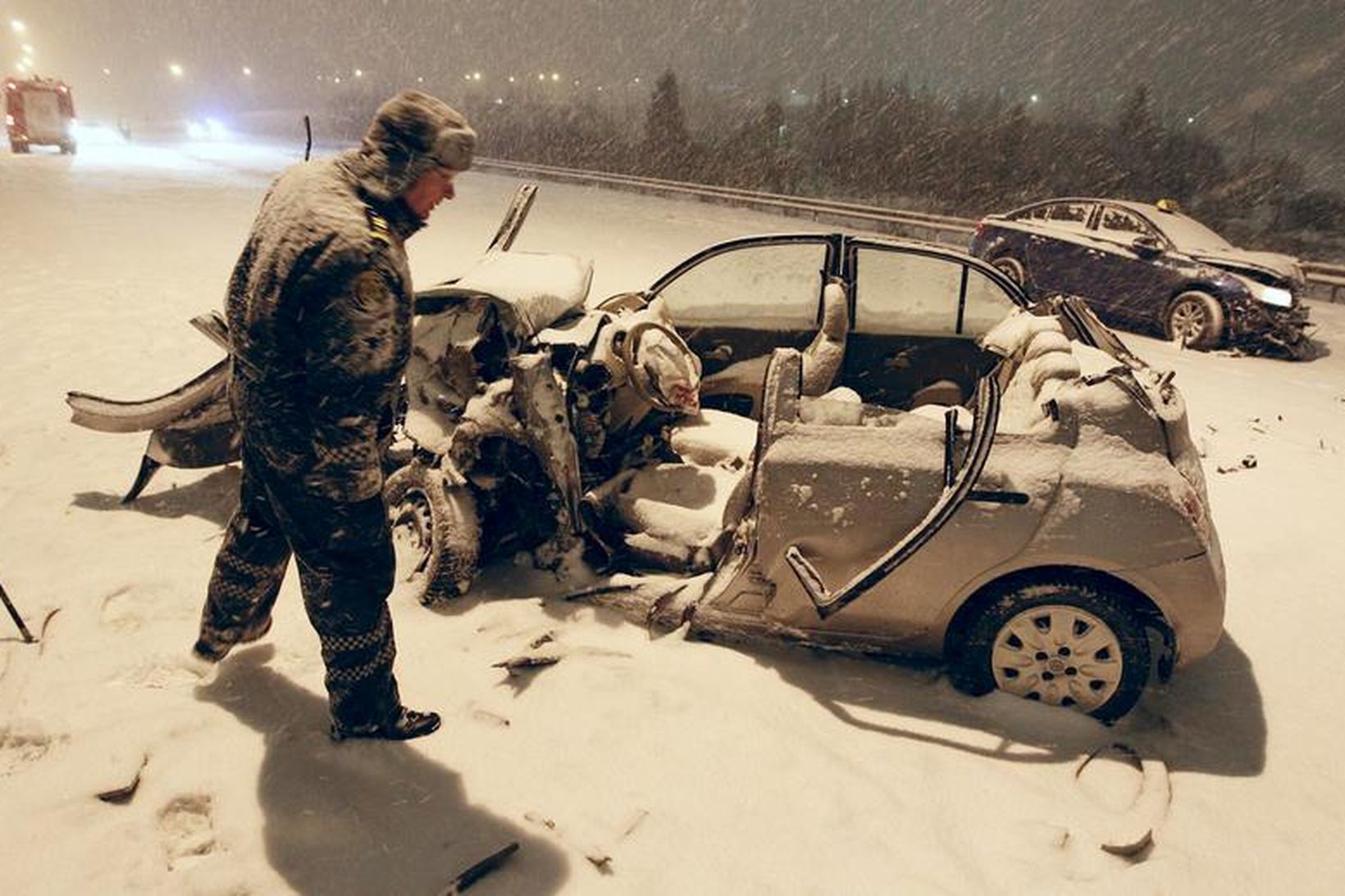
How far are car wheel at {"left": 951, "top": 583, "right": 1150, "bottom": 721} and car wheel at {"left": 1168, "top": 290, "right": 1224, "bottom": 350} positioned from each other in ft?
25.4

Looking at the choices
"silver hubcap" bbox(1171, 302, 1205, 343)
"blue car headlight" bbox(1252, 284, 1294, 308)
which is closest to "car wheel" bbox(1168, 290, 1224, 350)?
"silver hubcap" bbox(1171, 302, 1205, 343)

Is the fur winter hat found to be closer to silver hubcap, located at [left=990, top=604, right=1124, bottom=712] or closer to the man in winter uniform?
the man in winter uniform

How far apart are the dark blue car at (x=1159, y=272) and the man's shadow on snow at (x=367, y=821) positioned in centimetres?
817

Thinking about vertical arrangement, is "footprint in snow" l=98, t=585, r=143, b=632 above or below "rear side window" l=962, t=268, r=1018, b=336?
below

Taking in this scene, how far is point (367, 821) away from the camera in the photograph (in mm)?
2641

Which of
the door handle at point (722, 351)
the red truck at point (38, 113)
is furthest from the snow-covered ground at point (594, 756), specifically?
the red truck at point (38, 113)

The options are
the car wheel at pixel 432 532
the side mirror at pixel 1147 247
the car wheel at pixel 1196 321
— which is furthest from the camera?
the side mirror at pixel 1147 247

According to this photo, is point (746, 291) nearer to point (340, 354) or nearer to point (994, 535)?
point (994, 535)

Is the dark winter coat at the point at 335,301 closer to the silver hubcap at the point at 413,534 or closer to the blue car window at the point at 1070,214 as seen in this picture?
the silver hubcap at the point at 413,534

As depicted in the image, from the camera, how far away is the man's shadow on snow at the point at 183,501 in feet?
14.9

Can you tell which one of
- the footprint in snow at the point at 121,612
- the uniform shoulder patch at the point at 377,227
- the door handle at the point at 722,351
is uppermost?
the uniform shoulder patch at the point at 377,227

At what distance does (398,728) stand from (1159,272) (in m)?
9.93

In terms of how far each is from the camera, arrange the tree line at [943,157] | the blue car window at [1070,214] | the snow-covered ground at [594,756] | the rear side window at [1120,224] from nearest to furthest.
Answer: the snow-covered ground at [594,756], the rear side window at [1120,224], the blue car window at [1070,214], the tree line at [943,157]

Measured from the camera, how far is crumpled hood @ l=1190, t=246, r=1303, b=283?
9094 mm
